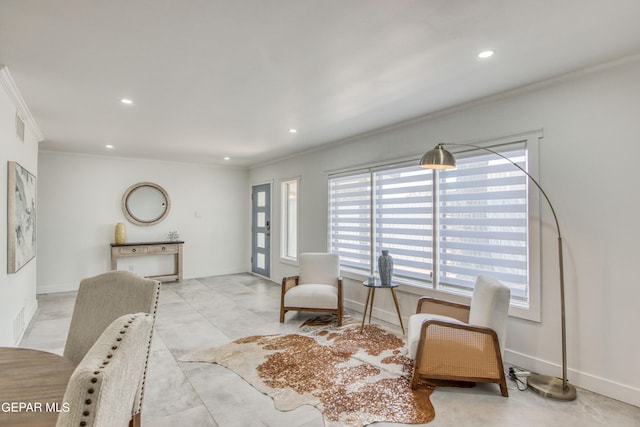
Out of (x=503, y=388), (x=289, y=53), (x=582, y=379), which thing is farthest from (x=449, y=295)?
(x=289, y=53)

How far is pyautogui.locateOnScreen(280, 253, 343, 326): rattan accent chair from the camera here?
13.2 ft

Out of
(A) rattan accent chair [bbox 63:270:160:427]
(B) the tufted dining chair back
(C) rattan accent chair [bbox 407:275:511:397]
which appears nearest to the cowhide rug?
(C) rattan accent chair [bbox 407:275:511:397]

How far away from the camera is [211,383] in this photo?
261cm

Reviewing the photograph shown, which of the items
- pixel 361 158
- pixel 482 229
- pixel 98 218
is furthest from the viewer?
pixel 98 218

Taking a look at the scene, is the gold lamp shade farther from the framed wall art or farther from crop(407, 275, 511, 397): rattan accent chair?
the framed wall art

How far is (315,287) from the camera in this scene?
14.0 ft

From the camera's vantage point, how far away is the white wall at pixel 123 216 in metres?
5.72

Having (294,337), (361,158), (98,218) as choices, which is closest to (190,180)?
(98,218)

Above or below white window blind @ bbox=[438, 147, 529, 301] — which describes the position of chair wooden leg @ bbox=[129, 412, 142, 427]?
below

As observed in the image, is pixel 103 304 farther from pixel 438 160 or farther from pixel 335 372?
pixel 438 160

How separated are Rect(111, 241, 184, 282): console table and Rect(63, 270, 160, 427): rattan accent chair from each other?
477cm

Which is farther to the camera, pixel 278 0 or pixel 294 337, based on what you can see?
pixel 294 337

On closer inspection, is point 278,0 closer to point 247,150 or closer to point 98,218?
point 247,150

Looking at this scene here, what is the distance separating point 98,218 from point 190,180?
1780 millimetres
